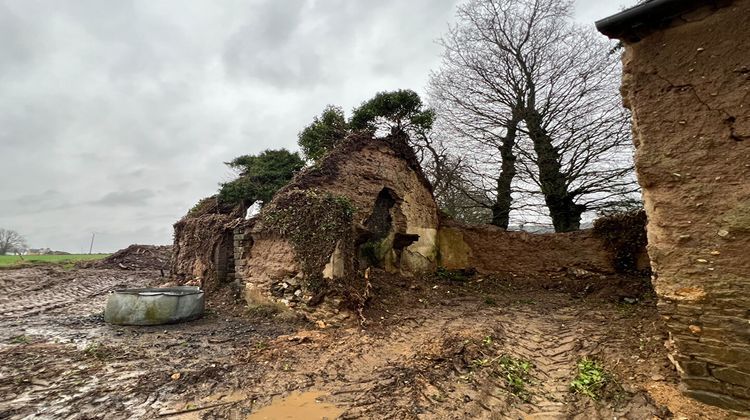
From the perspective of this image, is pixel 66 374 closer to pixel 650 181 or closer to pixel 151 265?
pixel 650 181

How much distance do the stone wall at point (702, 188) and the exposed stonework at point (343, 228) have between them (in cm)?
505

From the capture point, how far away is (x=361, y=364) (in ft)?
15.9

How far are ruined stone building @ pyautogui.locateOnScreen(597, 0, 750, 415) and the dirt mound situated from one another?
2207cm

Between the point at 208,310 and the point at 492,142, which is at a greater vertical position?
the point at 492,142

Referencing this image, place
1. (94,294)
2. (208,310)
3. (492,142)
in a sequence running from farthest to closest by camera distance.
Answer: (492,142)
(94,294)
(208,310)

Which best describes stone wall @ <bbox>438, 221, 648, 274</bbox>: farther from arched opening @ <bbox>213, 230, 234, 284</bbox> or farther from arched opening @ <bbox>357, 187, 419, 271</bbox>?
arched opening @ <bbox>213, 230, 234, 284</bbox>

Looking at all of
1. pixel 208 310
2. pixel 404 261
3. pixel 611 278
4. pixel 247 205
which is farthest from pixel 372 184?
pixel 247 205

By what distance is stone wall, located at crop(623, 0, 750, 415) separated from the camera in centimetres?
344

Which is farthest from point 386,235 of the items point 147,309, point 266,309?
point 147,309

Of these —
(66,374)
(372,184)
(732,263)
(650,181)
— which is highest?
(372,184)

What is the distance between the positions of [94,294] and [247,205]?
6.87 metres

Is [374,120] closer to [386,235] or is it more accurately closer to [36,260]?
[386,235]

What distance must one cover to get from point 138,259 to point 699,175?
26187 mm

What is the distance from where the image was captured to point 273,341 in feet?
19.5
